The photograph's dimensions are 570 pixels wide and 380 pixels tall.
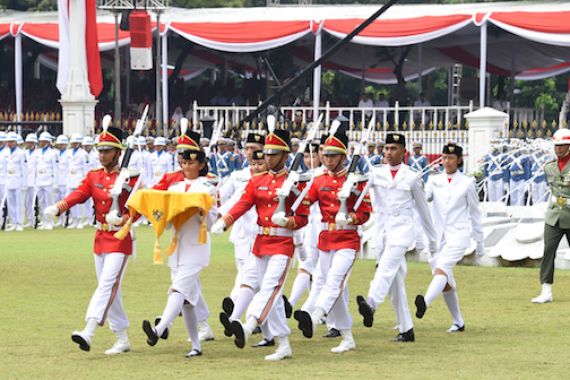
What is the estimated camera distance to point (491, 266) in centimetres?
1934

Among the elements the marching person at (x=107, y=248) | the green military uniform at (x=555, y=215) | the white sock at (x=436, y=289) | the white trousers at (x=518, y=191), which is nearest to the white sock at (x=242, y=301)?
the marching person at (x=107, y=248)

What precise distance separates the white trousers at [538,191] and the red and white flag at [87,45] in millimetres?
12055

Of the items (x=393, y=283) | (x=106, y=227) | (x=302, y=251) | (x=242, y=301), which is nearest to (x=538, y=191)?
(x=302, y=251)

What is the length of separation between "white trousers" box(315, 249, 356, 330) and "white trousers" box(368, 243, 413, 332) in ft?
0.99

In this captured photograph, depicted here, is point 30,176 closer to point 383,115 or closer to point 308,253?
point 383,115

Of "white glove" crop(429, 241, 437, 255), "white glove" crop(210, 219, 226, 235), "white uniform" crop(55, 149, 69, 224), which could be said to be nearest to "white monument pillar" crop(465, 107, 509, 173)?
"white uniform" crop(55, 149, 69, 224)

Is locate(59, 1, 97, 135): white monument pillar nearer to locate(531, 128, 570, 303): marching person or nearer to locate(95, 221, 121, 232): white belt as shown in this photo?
locate(531, 128, 570, 303): marching person

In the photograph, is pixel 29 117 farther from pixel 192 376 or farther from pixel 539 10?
pixel 192 376

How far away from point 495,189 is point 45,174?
28.3 ft

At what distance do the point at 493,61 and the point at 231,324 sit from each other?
1259 inches

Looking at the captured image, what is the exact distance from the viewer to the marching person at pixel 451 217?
12961mm

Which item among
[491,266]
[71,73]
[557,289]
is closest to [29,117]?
[71,73]

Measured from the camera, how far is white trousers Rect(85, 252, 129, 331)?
1116 centimetres

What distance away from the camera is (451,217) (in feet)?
44.0
